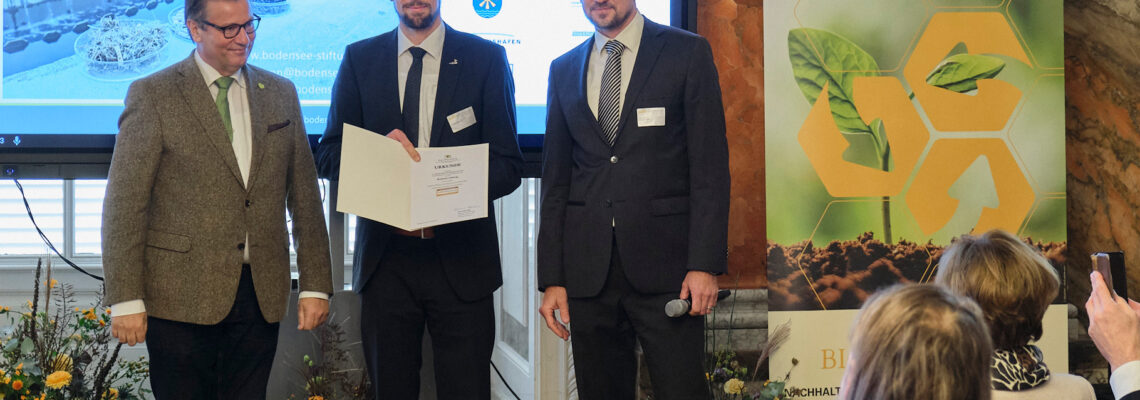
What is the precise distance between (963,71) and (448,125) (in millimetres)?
2047

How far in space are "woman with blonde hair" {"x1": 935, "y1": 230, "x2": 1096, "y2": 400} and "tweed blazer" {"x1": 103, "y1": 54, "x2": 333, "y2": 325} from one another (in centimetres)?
177

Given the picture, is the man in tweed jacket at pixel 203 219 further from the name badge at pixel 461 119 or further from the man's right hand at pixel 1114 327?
the man's right hand at pixel 1114 327

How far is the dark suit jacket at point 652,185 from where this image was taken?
2.46 meters

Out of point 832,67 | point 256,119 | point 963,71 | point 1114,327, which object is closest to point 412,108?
point 256,119

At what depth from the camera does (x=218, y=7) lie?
2398 mm

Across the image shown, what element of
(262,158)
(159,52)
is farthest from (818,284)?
(159,52)

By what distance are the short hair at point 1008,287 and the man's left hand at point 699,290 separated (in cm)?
85

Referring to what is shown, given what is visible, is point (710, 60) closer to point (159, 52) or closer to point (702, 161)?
point (702, 161)

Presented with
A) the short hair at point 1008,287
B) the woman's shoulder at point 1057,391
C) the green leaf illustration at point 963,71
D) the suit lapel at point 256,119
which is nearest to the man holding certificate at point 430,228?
the suit lapel at point 256,119

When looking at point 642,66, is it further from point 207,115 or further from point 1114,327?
point 1114,327

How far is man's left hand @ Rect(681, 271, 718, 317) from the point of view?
2.42 m

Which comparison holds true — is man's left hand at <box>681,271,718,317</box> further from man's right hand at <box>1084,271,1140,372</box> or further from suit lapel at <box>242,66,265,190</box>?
suit lapel at <box>242,66,265,190</box>

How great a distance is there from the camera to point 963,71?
345cm

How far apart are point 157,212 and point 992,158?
293 centimetres
